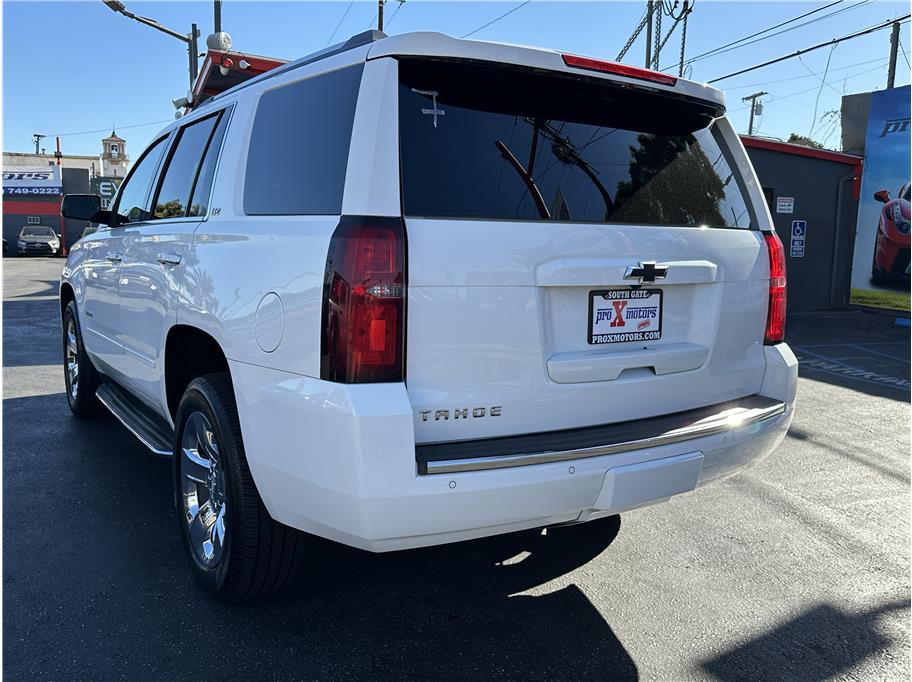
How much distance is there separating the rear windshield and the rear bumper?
0.69 m

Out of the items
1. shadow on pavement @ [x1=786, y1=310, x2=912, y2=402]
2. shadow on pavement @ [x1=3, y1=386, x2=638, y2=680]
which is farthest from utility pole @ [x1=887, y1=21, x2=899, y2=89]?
shadow on pavement @ [x1=3, y1=386, x2=638, y2=680]

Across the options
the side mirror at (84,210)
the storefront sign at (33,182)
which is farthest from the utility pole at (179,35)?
the storefront sign at (33,182)

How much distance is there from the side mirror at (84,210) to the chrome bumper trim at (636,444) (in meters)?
3.62

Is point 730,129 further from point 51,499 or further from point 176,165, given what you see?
point 51,499

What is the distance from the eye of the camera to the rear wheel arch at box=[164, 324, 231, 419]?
3.21 m

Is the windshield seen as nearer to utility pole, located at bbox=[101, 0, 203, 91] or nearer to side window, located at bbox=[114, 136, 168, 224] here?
utility pole, located at bbox=[101, 0, 203, 91]

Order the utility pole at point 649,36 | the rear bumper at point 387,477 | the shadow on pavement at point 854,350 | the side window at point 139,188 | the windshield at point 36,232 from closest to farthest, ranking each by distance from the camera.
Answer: the rear bumper at point 387,477 → the side window at point 139,188 → the shadow on pavement at point 854,350 → the utility pole at point 649,36 → the windshield at point 36,232

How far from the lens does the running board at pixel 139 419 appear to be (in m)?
3.54

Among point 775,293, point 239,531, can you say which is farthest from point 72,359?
point 775,293

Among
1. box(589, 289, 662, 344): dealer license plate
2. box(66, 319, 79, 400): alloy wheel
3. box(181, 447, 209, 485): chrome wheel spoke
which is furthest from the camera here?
box(66, 319, 79, 400): alloy wheel

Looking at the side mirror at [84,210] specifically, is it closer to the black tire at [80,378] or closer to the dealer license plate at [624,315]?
the black tire at [80,378]

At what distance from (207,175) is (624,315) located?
202 centimetres

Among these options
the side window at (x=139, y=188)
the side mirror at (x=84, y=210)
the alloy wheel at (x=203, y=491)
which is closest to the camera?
the alloy wheel at (x=203, y=491)

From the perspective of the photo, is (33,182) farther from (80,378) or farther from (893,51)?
(893,51)
